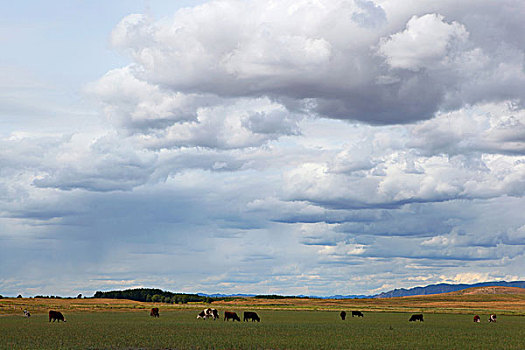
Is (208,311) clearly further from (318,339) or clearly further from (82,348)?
(82,348)

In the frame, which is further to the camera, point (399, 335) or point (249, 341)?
point (399, 335)

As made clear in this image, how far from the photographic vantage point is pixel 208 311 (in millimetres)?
95562

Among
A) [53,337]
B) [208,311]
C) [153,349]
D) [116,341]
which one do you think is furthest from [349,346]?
[208,311]

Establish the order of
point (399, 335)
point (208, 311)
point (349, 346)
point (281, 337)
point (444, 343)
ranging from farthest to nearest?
1. point (208, 311)
2. point (399, 335)
3. point (281, 337)
4. point (444, 343)
5. point (349, 346)

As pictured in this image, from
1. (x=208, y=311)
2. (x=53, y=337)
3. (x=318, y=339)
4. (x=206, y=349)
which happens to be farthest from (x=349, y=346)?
(x=208, y=311)

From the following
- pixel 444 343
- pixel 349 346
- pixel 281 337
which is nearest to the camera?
pixel 349 346

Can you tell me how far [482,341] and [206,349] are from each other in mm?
25100

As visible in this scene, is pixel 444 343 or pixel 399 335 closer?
pixel 444 343

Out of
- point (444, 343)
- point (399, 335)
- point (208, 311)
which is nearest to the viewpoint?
point (444, 343)

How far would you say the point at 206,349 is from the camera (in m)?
42.3

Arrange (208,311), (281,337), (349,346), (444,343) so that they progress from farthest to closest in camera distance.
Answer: (208,311) < (281,337) < (444,343) < (349,346)

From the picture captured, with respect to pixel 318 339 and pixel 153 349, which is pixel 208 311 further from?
pixel 153 349

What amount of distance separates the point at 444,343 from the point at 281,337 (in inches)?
528

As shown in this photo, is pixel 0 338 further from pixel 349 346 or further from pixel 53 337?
pixel 349 346
